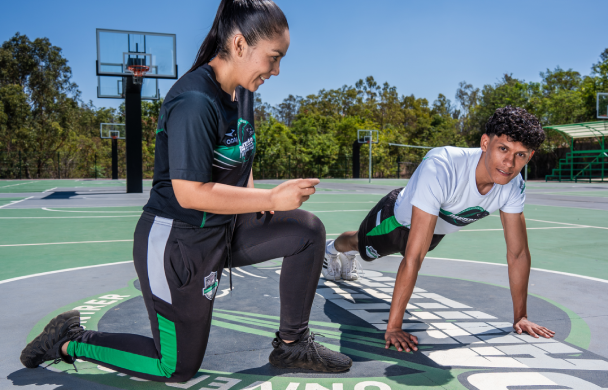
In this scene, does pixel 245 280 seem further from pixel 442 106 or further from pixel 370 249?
pixel 442 106

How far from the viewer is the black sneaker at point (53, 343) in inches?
80.1

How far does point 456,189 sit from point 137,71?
48.1 feet

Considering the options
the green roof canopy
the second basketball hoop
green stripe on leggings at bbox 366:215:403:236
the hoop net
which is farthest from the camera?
the second basketball hoop

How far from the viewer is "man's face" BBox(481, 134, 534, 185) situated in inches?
92.6

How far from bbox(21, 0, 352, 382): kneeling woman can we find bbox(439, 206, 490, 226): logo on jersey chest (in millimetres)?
1007

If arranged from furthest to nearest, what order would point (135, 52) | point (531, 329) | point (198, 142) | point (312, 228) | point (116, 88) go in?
point (116, 88), point (135, 52), point (531, 329), point (312, 228), point (198, 142)

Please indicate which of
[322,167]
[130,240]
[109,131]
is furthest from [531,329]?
[322,167]

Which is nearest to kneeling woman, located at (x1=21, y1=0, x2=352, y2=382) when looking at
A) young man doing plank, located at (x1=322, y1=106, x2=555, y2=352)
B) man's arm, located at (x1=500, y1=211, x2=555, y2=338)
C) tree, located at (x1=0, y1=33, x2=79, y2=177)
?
young man doing plank, located at (x1=322, y1=106, x2=555, y2=352)

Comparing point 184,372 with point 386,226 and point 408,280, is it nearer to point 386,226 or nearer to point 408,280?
point 408,280

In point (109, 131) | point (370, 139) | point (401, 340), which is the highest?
point (109, 131)

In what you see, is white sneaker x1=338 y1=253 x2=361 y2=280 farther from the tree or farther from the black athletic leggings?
the tree

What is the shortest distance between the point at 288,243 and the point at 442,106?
6843 centimetres

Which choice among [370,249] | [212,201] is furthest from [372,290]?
[212,201]

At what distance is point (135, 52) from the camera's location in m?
16.2
